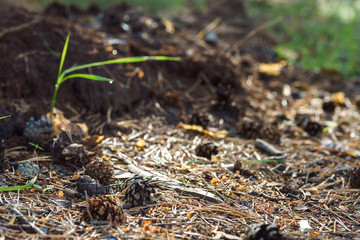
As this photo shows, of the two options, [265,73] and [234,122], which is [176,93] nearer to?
[234,122]

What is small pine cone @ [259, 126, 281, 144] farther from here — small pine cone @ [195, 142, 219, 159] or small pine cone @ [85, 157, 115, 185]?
small pine cone @ [85, 157, 115, 185]

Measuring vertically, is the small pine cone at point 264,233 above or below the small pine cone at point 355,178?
above

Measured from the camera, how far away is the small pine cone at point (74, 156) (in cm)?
183

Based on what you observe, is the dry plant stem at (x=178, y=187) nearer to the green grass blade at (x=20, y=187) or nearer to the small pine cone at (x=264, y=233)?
the small pine cone at (x=264, y=233)

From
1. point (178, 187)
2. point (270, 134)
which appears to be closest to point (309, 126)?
point (270, 134)

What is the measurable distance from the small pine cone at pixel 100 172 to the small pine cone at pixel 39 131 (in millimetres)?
379

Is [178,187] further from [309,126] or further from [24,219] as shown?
[309,126]

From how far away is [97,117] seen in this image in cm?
245

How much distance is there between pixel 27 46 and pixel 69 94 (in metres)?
0.48

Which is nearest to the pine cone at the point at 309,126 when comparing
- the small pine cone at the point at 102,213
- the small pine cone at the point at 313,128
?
the small pine cone at the point at 313,128

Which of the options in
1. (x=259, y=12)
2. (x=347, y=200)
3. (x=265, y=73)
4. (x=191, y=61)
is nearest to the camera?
(x=347, y=200)

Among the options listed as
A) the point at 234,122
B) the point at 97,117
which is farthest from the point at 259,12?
the point at 97,117

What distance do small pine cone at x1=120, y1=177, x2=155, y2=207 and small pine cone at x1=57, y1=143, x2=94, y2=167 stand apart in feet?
1.20

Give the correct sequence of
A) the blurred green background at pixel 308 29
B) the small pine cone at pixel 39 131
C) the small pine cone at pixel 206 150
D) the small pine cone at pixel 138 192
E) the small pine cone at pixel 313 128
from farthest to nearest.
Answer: the blurred green background at pixel 308 29 < the small pine cone at pixel 313 128 < the small pine cone at pixel 206 150 < the small pine cone at pixel 39 131 < the small pine cone at pixel 138 192
